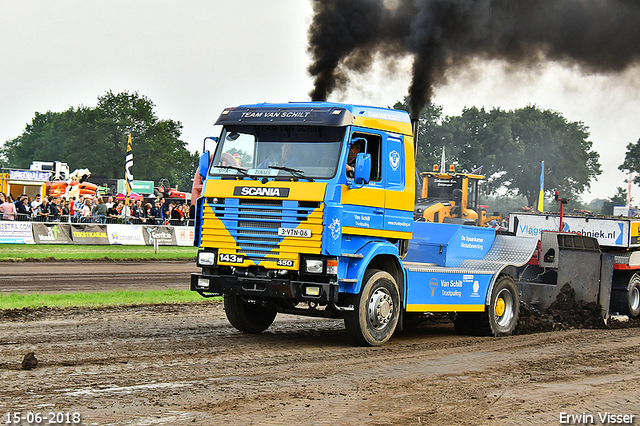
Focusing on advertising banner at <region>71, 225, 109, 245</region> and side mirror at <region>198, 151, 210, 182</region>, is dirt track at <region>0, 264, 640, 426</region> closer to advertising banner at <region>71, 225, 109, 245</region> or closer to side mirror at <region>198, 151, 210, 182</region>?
side mirror at <region>198, 151, 210, 182</region>

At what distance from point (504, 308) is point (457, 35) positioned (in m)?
6.90

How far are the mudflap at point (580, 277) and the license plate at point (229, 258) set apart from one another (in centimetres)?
617

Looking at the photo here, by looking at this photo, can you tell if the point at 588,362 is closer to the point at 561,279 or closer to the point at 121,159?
the point at 561,279

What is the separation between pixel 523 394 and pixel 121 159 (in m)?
91.0

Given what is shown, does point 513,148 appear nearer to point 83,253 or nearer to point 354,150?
point 83,253

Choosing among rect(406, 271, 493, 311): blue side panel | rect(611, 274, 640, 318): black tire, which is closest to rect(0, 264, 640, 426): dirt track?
rect(406, 271, 493, 311): blue side panel

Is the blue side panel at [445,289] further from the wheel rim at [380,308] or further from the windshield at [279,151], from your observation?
the windshield at [279,151]

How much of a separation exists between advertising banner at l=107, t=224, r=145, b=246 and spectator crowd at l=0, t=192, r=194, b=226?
1.36ft

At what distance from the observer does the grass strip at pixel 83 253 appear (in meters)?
24.9

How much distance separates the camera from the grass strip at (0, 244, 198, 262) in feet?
81.8

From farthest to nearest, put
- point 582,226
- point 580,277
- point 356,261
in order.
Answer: point 582,226
point 580,277
point 356,261

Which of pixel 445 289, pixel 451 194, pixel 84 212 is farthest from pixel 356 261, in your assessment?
pixel 84 212

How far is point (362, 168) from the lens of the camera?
9.49 metres

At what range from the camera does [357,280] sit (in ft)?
31.4
